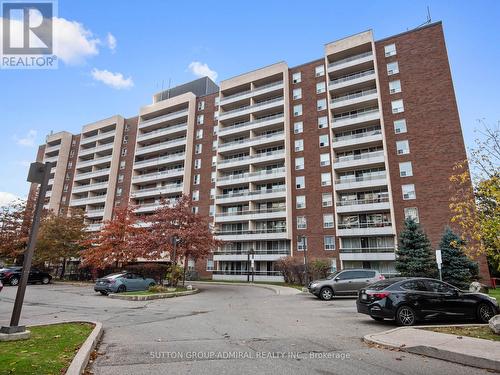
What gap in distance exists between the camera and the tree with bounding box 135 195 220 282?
26469 millimetres

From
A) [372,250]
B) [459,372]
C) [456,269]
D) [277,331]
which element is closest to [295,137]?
[372,250]

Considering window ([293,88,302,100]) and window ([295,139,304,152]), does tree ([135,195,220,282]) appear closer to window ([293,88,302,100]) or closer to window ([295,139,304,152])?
window ([295,139,304,152])

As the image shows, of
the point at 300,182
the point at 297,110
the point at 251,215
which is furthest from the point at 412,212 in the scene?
the point at 297,110

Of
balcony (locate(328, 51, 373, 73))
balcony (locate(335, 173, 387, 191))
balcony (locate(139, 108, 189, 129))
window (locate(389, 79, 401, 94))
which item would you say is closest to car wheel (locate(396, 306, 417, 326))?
balcony (locate(335, 173, 387, 191))

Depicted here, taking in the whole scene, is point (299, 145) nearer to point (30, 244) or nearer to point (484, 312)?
point (484, 312)

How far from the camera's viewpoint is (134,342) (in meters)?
7.78

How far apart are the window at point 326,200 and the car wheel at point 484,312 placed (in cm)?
2963

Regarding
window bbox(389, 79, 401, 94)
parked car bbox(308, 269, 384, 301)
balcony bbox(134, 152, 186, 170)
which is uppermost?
window bbox(389, 79, 401, 94)

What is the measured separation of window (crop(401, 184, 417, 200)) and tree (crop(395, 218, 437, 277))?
6907mm

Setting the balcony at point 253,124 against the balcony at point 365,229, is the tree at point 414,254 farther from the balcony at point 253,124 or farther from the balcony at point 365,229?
the balcony at point 253,124

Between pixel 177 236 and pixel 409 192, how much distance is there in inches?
990

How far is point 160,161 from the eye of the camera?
55.1 m

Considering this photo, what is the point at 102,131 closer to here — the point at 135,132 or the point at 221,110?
the point at 135,132

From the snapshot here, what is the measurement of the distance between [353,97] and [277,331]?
3794cm
